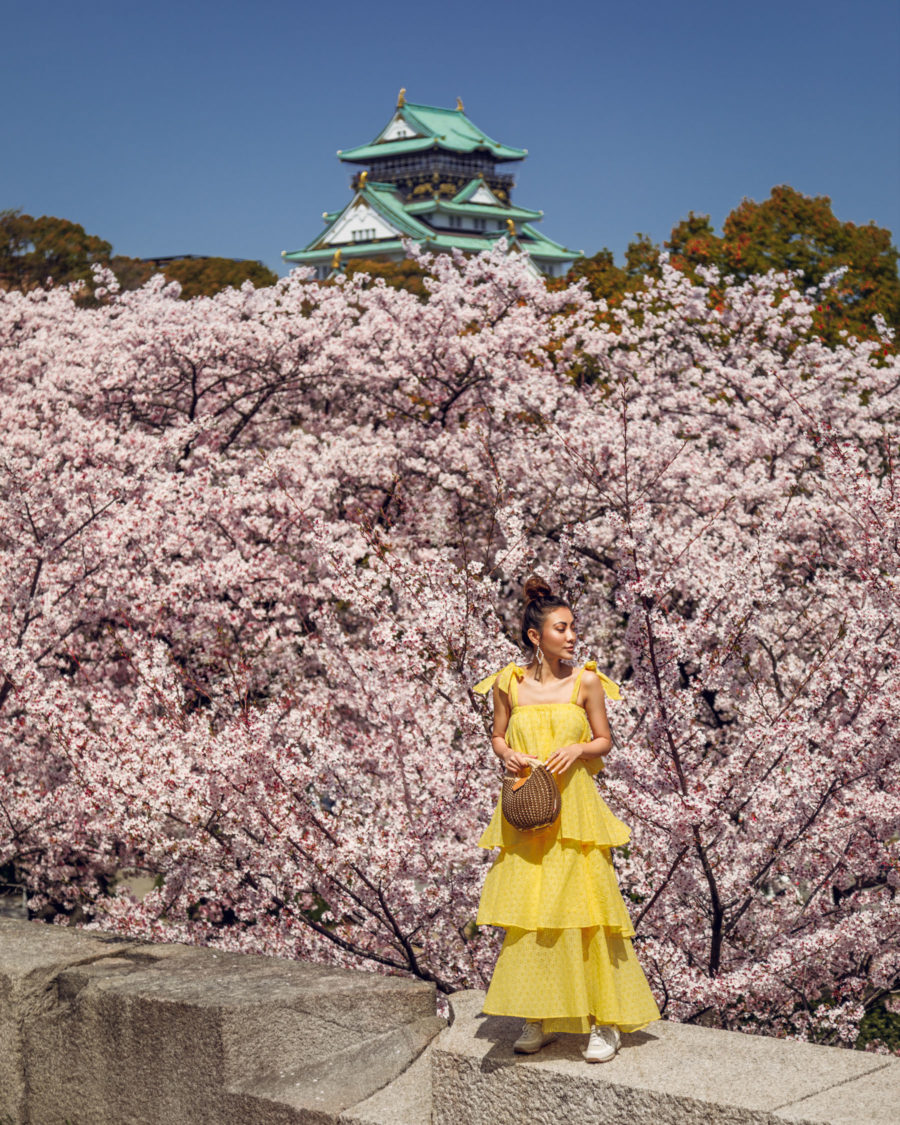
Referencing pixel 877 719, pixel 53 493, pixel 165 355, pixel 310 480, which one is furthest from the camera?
pixel 165 355

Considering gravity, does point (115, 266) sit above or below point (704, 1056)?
above

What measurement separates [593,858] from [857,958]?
3.30 metres

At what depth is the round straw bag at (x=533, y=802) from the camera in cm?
369

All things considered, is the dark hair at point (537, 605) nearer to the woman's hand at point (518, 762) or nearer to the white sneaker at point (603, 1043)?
the woman's hand at point (518, 762)

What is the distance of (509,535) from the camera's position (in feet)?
19.8

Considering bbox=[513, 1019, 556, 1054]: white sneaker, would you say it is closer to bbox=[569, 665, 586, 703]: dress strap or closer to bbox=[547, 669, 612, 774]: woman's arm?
bbox=[547, 669, 612, 774]: woman's arm

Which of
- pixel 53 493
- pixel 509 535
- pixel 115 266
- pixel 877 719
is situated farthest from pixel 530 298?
pixel 115 266

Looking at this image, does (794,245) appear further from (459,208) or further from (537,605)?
(459,208)

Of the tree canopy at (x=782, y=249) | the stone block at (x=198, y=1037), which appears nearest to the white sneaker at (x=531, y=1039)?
the stone block at (x=198, y=1037)

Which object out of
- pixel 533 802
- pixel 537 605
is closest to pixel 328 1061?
pixel 533 802

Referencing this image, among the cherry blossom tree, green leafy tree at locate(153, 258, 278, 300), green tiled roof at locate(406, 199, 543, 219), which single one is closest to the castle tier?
green tiled roof at locate(406, 199, 543, 219)

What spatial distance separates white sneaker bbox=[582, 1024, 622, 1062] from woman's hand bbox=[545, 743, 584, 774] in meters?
0.78

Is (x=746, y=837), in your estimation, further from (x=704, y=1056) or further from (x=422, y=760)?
(x=704, y=1056)

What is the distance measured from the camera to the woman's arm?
3824 millimetres
